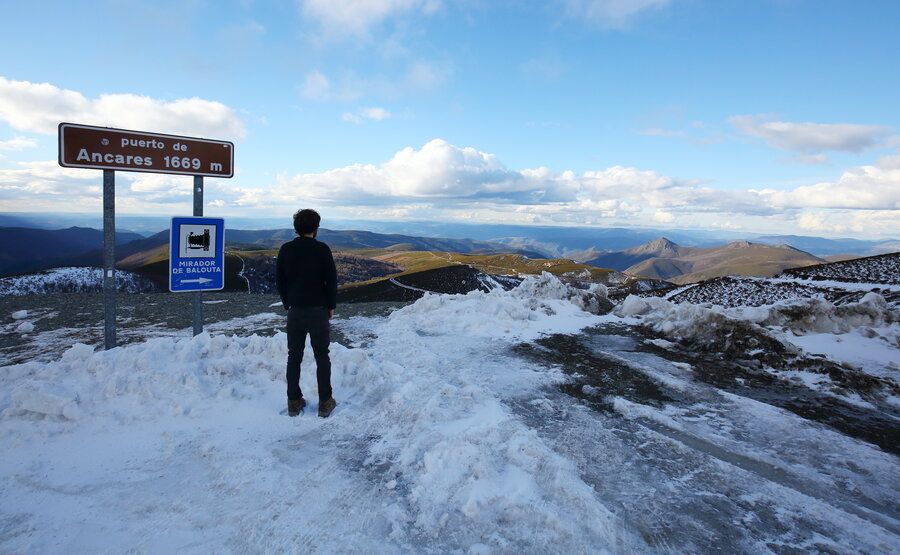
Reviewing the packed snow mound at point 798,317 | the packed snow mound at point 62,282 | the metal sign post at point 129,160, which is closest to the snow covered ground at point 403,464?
the metal sign post at point 129,160

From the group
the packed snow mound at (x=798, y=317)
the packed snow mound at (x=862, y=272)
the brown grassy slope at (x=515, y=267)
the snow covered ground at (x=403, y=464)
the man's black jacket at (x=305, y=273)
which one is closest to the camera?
the snow covered ground at (x=403, y=464)

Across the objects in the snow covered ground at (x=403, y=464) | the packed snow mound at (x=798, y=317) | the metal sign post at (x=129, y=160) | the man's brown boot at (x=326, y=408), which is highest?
the metal sign post at (x=129, y=160)

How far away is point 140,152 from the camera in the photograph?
812cm

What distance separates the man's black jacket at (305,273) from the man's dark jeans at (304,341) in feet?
0.46

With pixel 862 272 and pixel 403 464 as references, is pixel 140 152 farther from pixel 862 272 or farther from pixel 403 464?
pixel 862 272

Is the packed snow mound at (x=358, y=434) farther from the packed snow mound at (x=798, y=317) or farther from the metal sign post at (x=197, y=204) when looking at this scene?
the packed snow mound at (x=798, y=317)

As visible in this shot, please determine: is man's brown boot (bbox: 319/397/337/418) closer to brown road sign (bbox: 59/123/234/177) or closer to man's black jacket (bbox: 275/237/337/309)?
man's black jacket (bbox: 275/237/337/309)

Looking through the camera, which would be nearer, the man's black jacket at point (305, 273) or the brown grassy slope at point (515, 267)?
the man's black jacket at point (305, 273)

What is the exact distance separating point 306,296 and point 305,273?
0.35 meters

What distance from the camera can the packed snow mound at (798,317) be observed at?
1254cm

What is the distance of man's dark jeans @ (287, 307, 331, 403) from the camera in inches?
252

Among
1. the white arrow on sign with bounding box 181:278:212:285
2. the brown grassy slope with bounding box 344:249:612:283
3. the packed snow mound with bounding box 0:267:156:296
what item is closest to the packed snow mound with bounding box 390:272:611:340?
the white arrow on sign with bounding box 181:278:212:285

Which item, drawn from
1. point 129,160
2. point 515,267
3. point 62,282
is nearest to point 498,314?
point 129,160

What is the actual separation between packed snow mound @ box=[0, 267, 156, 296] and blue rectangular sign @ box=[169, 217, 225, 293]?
235 feet
